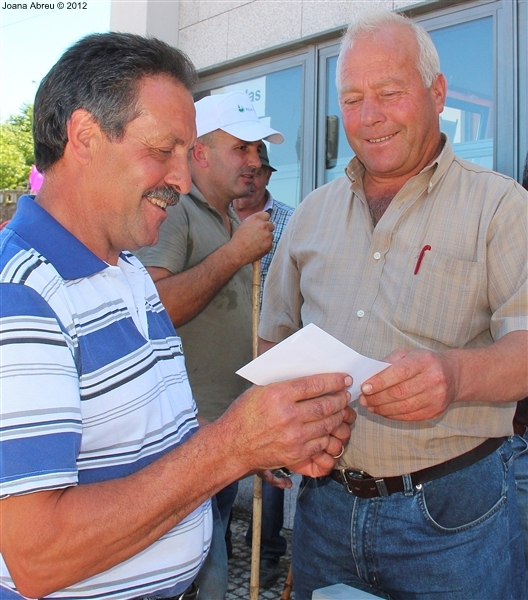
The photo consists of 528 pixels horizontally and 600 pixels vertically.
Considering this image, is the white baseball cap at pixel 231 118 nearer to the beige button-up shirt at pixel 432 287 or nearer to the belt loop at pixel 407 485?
the beige button-up shirt at pixel 432 287

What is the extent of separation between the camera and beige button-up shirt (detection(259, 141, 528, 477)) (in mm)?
1904

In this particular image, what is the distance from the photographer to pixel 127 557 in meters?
1.34

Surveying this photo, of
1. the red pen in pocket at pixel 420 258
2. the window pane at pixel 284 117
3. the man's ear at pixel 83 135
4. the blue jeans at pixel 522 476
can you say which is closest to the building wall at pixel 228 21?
the window pane at pixel 284 117

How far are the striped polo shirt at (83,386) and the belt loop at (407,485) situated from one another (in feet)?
1.99

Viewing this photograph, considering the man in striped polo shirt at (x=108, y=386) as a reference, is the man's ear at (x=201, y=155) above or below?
above

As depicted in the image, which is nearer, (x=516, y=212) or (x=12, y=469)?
(x=12, y=469)

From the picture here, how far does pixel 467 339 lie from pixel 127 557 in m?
1.19

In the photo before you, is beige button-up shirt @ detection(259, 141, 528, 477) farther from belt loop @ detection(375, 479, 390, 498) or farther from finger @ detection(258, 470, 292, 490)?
finger @ detection(258, 470, 292, 490)

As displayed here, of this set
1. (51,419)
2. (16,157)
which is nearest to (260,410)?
(51,419)

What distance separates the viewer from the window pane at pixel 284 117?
5160mm

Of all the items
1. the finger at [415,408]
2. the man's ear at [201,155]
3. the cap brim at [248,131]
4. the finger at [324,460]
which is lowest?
the finger at [324,460]

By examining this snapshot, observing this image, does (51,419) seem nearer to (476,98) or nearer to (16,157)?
(476,98)

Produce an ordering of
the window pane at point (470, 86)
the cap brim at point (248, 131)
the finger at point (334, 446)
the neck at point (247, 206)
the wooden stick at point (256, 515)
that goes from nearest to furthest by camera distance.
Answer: the finger at point (334, 446) → the wooden stick at point (256, 515) → the cap brim at point (248, 131) → the window pane at point (470, 86) → the neck at point (247, 206)

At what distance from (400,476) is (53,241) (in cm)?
121
